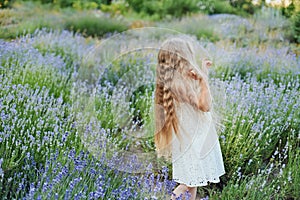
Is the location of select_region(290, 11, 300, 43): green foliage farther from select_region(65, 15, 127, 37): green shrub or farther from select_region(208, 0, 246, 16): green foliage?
select_region(65, 15, 127, 37): green shrub

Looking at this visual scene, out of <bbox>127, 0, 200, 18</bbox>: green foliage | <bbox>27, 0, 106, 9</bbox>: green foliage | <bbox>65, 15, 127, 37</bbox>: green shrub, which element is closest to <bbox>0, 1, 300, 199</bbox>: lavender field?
<bbox>65, 15, 127, 37</bbox>: green shrub

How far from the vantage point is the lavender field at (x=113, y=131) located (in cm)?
288

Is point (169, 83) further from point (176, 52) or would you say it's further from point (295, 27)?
point (295, 27)

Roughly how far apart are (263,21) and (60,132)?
5.44 m

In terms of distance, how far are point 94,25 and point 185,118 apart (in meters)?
4.97

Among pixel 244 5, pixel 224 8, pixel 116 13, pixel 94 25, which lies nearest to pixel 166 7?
pixel 116 13

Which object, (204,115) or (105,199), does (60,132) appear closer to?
(105,199)

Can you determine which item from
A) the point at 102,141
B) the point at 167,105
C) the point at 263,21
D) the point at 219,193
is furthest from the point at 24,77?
the point at 263,21

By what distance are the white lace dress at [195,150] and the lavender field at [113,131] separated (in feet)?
0.46

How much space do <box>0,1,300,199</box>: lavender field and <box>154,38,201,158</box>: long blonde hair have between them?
0.18 meters

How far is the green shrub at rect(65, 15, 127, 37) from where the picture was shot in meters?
7.42

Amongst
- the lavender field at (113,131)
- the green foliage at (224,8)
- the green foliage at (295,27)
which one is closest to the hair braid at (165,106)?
the lavender field at (113,131)

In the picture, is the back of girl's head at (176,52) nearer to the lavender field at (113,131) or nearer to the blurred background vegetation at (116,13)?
the lavender field at (113,131)

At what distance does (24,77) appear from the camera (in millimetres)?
3975
